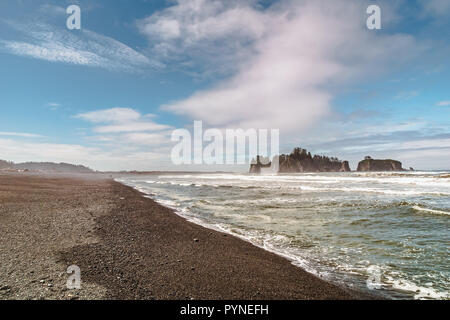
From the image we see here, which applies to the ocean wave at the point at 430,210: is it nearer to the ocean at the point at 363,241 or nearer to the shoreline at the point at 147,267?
the ocean at the point at 363,241

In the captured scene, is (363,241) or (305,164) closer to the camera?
(363,241)

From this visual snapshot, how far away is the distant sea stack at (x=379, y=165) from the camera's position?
Result: 137125mm

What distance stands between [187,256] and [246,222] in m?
5.79

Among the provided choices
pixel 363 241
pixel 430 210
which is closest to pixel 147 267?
pixel 363 241

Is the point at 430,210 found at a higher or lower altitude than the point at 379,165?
lower

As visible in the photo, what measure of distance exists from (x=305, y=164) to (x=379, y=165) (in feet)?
155

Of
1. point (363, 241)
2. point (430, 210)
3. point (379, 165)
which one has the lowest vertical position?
point (363, 241)

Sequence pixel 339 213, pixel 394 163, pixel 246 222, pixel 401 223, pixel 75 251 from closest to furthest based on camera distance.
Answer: pixel 75 251 < pixel 401 223 < pixel 246 222 < pixel 339 213 < pixel 394 163

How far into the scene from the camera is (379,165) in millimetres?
141875

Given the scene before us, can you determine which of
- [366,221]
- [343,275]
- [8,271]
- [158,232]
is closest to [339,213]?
[366,221]

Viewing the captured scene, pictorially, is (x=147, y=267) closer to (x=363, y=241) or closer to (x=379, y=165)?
(x=363, y=241)

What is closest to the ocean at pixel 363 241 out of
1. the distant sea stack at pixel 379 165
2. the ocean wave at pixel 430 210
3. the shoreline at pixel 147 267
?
the ocean wave at pixel 430 210

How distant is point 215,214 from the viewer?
14.1m
